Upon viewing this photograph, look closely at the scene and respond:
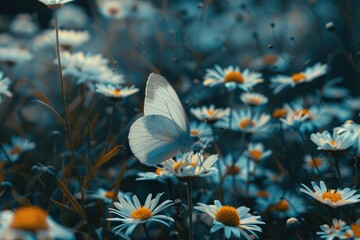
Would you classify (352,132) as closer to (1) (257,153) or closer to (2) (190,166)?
(2) (190,166)

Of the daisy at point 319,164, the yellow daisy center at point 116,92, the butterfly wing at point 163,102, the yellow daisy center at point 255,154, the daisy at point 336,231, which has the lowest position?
the daisy at point 319,164

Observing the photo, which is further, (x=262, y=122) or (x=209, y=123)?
(x=262, y=122)

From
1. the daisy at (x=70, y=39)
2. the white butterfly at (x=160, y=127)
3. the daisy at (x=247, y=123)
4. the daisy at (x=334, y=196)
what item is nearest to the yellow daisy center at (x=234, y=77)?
the daisy at (x=247, y=123)

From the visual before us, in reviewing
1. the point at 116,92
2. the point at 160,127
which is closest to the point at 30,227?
the point at 160,127

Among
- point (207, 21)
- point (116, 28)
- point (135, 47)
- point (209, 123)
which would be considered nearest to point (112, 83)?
point (209, 123)

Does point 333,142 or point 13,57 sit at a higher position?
point 333,142

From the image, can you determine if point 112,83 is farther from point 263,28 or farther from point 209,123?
point 263,28

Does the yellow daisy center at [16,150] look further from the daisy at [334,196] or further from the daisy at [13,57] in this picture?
the daisy at [334,196]
